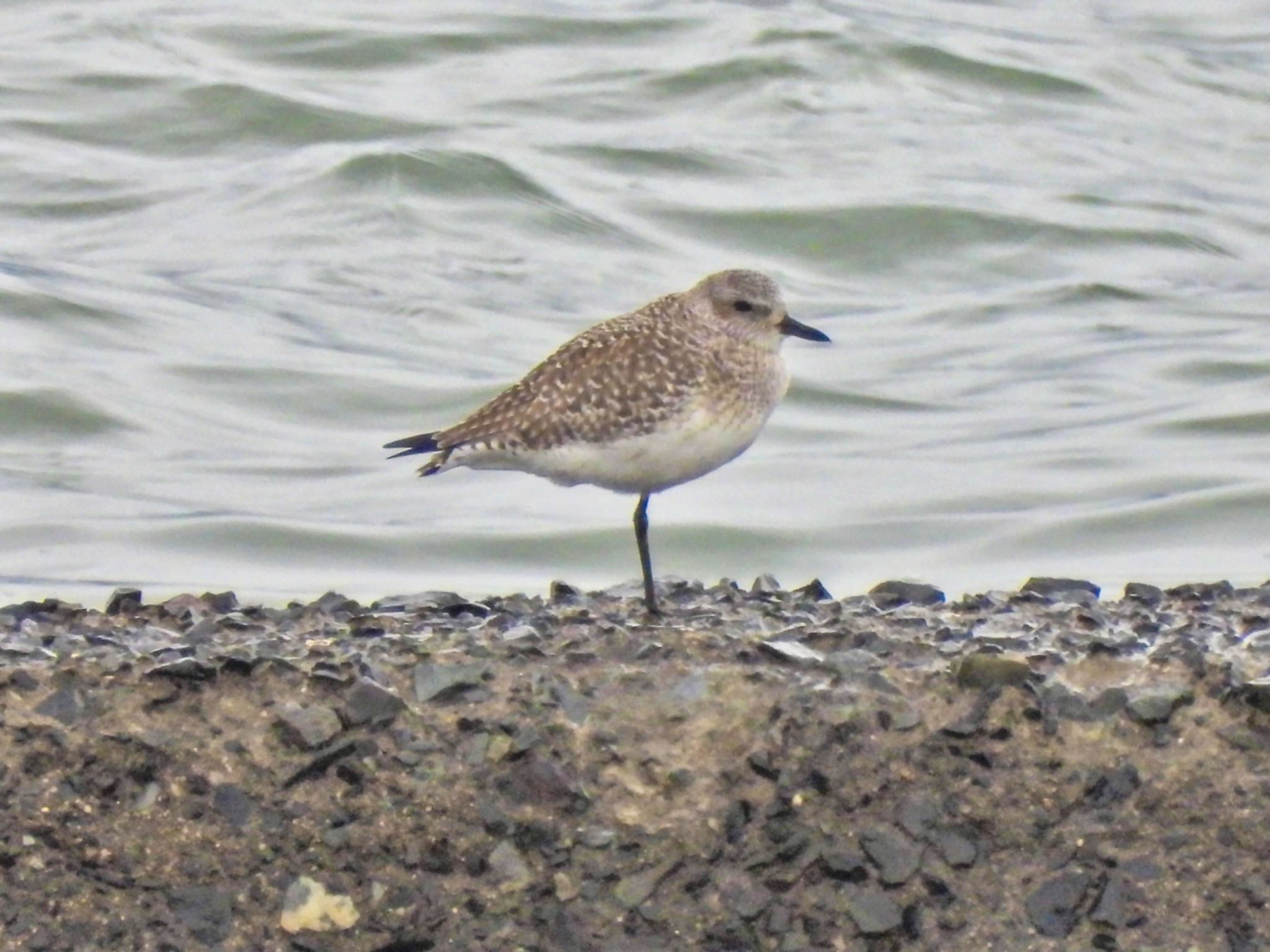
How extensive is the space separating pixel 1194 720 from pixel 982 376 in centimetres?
905

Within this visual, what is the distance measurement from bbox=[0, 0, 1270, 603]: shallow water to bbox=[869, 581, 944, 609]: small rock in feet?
11.3

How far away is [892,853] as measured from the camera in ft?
15.4

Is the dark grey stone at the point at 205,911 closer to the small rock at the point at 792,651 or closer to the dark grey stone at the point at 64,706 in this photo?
the dark grey stone at the point at 64,706

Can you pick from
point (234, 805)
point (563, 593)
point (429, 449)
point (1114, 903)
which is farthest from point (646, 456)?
point (1114, 903)

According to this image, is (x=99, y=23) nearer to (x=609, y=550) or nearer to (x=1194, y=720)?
(x=609, y=550)

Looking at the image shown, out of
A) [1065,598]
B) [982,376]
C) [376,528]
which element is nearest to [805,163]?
[982,376]

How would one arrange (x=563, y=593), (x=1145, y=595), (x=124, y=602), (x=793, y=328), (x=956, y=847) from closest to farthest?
(x=956, y=847) < (x=124, y=602) < (x=1145, y=595) < (x=563, y=593) < (x=793, y=328)

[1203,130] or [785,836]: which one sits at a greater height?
[1203,130]

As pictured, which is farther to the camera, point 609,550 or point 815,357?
point 815,357

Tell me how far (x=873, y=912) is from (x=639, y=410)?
6.50 feet

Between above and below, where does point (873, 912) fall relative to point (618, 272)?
below

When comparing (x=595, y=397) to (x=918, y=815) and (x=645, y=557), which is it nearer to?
(x=645, y=557)

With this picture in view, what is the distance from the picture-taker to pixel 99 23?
1912 centimetres

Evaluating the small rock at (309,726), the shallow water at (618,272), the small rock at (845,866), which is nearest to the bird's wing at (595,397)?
the small rock at (309,726)
